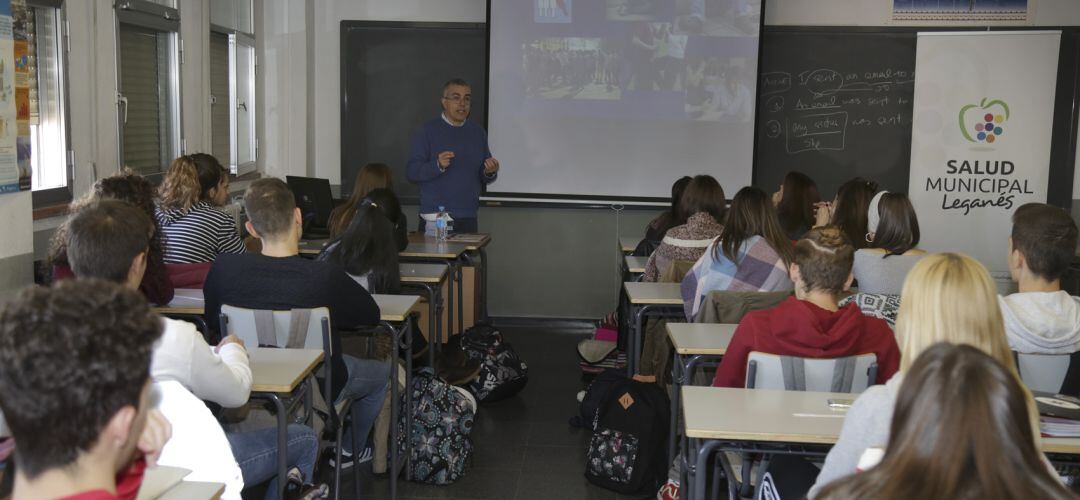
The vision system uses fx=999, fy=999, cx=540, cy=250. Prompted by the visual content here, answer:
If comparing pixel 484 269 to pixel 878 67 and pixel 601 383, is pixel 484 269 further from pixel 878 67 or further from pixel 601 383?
pixel 878 67

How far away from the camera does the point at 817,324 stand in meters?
2.85

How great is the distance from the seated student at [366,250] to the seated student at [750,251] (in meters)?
1.42

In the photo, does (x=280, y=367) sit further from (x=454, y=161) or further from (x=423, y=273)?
(x=454, y=161)

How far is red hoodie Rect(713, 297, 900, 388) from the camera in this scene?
2.85 metres

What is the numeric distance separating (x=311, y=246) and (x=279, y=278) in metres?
2.53

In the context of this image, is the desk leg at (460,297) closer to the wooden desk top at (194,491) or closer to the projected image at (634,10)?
the projected image at (634,10)

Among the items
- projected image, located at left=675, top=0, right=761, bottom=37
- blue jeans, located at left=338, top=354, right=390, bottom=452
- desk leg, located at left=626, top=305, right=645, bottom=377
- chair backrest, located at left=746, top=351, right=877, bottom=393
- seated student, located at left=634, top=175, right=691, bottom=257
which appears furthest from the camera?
projected image, located at left=675, top=0, right=761, bottom=37

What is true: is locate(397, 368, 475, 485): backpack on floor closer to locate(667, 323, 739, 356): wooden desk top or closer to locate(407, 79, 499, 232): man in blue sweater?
locate(667, 323, 739, 356): wooden desk top

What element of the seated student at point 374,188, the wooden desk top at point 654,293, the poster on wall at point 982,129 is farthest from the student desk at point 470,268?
the poster on wall at point 982,129

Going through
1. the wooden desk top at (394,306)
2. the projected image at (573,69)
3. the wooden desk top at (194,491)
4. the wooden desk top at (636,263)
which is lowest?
the wooden desk top at (636,263)

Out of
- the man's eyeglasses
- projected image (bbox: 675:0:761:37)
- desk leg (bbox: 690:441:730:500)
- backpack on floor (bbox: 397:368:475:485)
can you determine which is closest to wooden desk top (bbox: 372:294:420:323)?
backpack on floor (bbox: 397:368:475:485)

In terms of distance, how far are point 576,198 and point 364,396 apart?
3.78 meters

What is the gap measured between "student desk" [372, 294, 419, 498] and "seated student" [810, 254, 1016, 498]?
210cm

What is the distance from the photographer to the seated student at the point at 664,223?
5598mm
